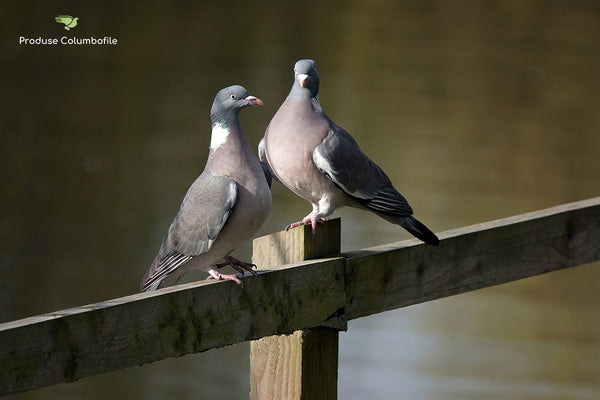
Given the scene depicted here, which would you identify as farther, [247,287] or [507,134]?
[507,134]

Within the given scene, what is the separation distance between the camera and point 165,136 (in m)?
6.07

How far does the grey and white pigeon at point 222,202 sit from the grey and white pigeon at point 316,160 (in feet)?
0.38

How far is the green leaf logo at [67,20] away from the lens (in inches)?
297

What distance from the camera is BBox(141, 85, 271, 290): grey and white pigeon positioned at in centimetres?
171

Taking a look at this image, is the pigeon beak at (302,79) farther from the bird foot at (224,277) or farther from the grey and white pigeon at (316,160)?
the bird foot at (224,277)

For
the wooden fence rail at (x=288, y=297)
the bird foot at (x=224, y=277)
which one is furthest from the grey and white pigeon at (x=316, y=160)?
the bird foot at (x=224, y=277)

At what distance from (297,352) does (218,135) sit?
0.45 m

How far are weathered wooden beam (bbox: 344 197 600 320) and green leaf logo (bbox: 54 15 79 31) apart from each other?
6.15 m

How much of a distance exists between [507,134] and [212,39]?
2.90m

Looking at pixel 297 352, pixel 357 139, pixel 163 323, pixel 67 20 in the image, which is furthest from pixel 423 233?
pixel 67 20

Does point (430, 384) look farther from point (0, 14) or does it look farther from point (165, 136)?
point (0, 14)

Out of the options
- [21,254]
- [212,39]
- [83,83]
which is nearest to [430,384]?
[21,254]

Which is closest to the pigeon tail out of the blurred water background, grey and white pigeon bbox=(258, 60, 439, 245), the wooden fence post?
grey and white pigeon bbox=(258, 60, 439, 245)

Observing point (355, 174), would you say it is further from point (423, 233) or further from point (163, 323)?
point (163, 323)
